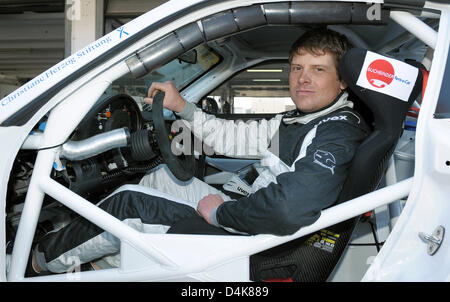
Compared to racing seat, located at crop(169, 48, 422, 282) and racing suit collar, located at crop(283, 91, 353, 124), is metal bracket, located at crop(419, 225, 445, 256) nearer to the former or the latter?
racing seat, located at crop(169, 48, 422, 282)

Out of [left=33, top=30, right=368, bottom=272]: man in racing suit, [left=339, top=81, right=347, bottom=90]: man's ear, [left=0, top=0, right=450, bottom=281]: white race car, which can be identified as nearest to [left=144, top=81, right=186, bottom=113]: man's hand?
[left=33, top=30, right=368, bottom=272]: man in racing suit

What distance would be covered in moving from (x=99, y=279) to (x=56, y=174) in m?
0.44

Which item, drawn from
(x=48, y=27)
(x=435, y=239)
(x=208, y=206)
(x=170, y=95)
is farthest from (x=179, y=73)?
(x=48, y=27)

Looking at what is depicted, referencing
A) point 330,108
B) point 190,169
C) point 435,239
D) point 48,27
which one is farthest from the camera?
point 48,27

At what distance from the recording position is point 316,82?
141cm

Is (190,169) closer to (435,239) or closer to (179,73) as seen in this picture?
(435,239)

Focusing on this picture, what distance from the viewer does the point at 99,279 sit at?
1.30 meters

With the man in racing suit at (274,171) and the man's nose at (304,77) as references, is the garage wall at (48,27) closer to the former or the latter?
the man in racing suit at (274,171)

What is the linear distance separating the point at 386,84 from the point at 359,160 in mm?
230

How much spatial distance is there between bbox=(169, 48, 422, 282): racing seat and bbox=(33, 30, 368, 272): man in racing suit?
6 cm

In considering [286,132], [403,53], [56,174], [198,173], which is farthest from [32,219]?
[403,53]

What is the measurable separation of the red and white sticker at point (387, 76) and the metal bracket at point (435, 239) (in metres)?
0.38

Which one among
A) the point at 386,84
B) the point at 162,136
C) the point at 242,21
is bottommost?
the point at 162,136

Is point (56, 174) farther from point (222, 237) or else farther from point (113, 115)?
point (222, 237)
